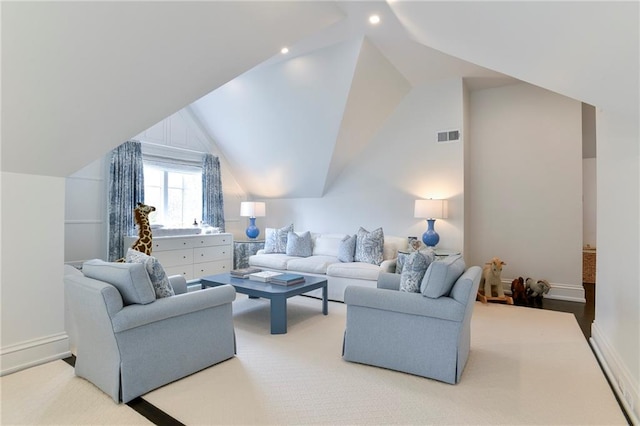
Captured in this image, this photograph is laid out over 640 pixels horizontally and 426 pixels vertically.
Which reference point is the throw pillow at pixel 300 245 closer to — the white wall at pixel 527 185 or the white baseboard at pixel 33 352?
the white wall at pixel 527 185

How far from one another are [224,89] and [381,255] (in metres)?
3.53

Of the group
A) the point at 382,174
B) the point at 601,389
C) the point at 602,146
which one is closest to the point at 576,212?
the point at 602,146

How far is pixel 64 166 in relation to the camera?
2.86 m

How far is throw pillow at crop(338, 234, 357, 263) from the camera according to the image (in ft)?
16.6

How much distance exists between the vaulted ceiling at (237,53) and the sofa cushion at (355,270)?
2260mm

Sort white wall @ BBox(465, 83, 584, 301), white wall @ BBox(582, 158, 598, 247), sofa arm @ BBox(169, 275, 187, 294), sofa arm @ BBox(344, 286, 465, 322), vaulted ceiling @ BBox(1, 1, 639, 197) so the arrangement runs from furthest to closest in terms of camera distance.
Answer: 1. white wall @ BBox(582, 158, 598, 247)
2. white wall @ BBox(465, 83, 584, 301)
3. sofa arm @ BBox(169, 275, 187, 294)
4. sofa arm @ BBox(344, 286, 465, 322)
5. vaulted ceiling @ BBox(1, 1, 639, 197)

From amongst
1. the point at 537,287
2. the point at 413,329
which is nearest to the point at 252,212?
the point at 413,329

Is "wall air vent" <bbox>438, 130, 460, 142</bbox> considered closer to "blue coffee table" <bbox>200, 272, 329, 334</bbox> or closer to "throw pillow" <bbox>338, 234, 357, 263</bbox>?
"throw pillow" <bbox>338, 234, 357, 263</bbox>

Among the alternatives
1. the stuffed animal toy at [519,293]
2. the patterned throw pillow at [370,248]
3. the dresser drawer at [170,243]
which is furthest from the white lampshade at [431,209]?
the dresser drawer at [170,243]

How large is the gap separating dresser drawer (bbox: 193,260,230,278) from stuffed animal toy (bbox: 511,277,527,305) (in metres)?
4.53

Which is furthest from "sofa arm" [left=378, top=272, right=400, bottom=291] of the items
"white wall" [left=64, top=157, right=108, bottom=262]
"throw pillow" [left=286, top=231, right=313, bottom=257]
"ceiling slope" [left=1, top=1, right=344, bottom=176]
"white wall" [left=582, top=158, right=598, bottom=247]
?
"white wall" [left=582, top=158, right=598, bottom=247]

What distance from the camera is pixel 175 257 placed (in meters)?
5.16

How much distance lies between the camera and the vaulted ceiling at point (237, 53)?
171 cm

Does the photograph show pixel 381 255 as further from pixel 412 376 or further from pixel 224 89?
pixel 224 89
